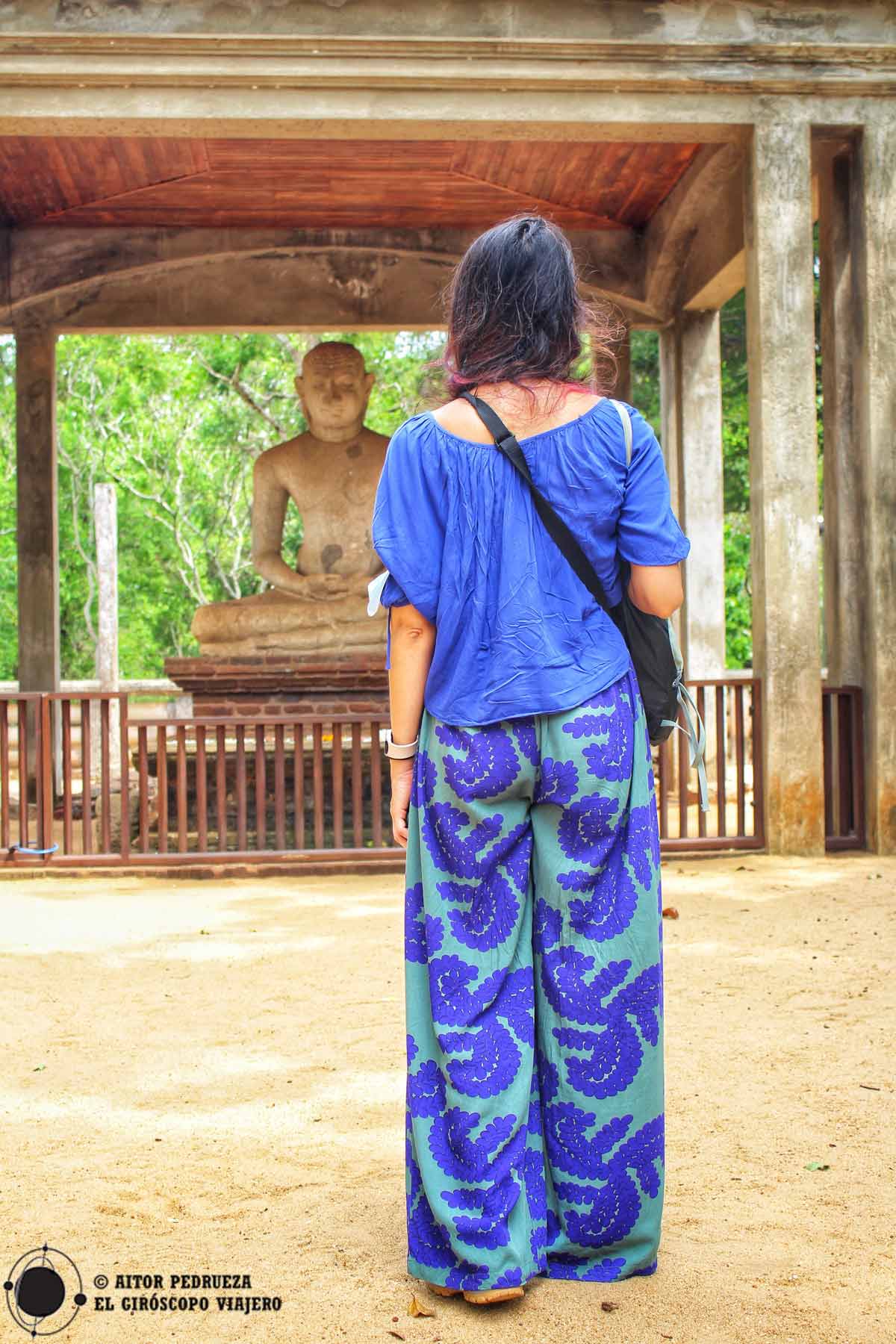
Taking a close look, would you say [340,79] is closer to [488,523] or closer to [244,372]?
[488,523]

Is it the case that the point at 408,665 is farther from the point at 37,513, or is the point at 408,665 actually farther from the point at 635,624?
the point at 37,513

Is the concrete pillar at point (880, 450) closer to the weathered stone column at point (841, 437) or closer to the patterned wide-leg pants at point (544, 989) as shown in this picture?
the weathered stone column at point (841, 437)

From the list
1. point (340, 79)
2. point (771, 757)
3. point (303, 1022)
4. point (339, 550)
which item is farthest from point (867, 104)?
point (303, 1022)

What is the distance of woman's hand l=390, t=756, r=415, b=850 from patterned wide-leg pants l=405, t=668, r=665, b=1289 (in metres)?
0.07

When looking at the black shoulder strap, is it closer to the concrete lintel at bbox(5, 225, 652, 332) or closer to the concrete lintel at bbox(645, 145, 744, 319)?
the concrete lintel at bbox(645, 145, 744, 319)

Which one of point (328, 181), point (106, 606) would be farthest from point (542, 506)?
point (106, 606)

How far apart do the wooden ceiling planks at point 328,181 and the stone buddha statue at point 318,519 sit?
45.2 inches

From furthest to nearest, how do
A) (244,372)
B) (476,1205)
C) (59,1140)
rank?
(244,372) → (59,1140) → (476,1205)

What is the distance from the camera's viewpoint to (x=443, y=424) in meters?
2.35

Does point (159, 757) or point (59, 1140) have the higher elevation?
point (159, 757)

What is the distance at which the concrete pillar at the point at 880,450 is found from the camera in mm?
7383

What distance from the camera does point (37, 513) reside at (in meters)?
11.2

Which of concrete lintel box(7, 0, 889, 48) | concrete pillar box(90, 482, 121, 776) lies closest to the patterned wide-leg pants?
concrete lintel box(7, 0, 889, 48)

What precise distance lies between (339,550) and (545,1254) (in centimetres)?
791
